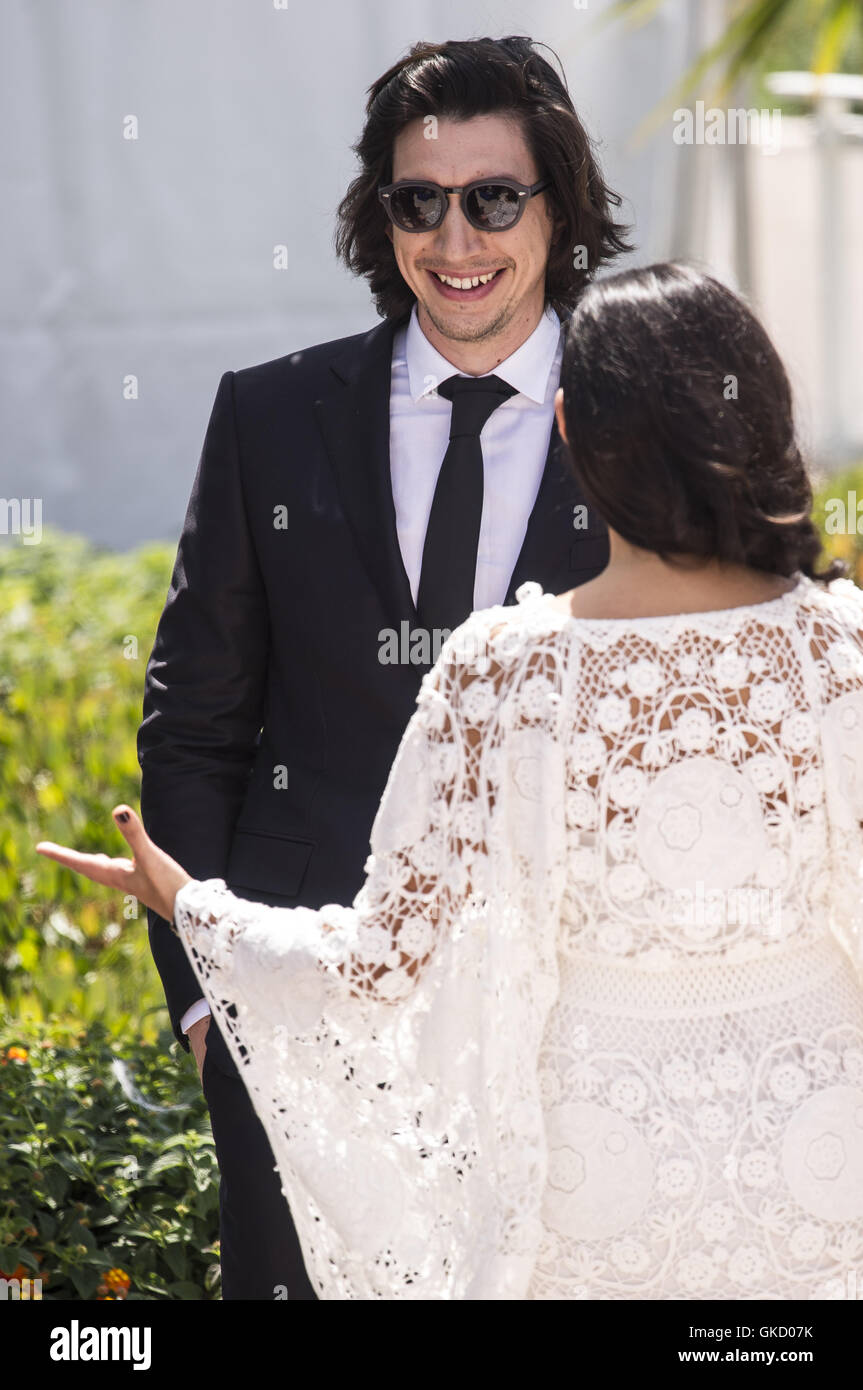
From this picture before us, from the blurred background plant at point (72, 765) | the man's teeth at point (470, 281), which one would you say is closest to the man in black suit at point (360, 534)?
the man's teeth at point (470, 281)

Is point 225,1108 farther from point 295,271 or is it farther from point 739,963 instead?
point 295,271

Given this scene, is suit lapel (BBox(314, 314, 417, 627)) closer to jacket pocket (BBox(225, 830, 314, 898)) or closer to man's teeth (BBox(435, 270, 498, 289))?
man's teeth (BBox(435, 270, 498, 289))


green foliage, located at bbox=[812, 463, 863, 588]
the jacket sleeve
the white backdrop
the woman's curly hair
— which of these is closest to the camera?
the woman's curly hair

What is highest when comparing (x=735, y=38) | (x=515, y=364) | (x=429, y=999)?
(x=735, y=38)

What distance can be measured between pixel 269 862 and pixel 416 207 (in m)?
1.12

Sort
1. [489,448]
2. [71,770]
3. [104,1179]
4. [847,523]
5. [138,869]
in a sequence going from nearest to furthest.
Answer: [138,869] → [489,448] → [104,1179] → [71,770] → [847,523]

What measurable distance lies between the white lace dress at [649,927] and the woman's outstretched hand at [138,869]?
29cm

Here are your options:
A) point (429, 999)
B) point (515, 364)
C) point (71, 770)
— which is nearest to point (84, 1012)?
point (71, 770)

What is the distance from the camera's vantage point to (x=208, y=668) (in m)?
2.94

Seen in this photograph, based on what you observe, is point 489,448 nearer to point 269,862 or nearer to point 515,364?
point 515,364

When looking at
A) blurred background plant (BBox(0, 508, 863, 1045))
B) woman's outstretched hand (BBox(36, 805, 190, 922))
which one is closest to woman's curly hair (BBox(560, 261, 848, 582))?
woman's outstretched hand (BBox(36, 805, 190, 922))

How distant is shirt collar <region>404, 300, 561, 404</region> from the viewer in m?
2.95

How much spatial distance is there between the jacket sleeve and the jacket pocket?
3 centimetres
